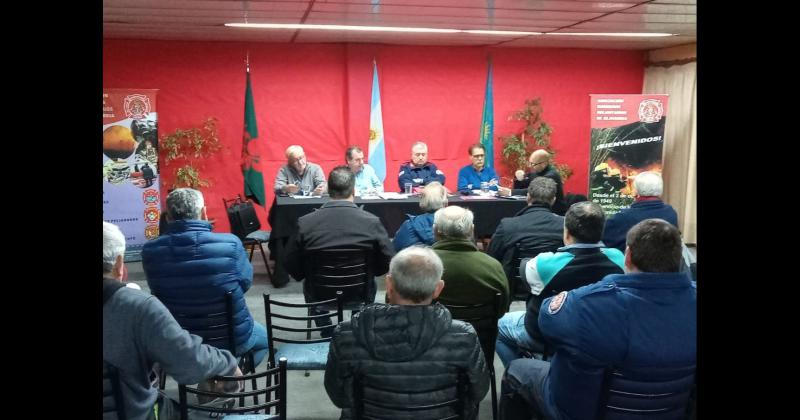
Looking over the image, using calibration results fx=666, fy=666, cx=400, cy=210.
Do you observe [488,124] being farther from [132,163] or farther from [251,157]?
[132,163]

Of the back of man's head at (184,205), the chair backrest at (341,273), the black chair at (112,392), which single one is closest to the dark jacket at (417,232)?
the chair backrest at (341,273)

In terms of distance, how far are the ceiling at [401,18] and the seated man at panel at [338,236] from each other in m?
1.76

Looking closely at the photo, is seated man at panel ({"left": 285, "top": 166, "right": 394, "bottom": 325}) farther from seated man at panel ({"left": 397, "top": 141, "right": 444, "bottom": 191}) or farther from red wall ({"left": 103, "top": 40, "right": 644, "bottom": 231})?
red wall ({"left": 103, "top": 40, "right": 644, "bottom": 231})

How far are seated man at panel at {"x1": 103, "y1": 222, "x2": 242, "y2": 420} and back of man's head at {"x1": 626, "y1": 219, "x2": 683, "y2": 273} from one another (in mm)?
1487

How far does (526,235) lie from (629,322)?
1.92 m

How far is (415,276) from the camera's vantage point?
2.31 meters

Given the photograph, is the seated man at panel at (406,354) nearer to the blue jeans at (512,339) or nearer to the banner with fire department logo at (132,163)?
the blue jeans at (512,339)

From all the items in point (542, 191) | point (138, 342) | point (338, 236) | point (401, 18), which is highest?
point (401, 18)

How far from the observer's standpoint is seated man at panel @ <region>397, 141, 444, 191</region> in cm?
720

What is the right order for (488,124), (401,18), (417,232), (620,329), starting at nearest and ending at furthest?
(620,329) → (417,232) → (401,18) → (488,124)

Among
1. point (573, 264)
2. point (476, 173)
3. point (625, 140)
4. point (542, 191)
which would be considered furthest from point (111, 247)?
point (625, 140)

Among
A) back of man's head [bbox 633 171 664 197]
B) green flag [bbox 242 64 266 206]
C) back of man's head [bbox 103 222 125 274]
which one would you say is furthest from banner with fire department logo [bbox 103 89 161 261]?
back of man's head [bbox 103 222 125 274]

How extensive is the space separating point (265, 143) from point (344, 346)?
6303 millimetres

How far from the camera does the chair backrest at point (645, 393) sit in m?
2.11
